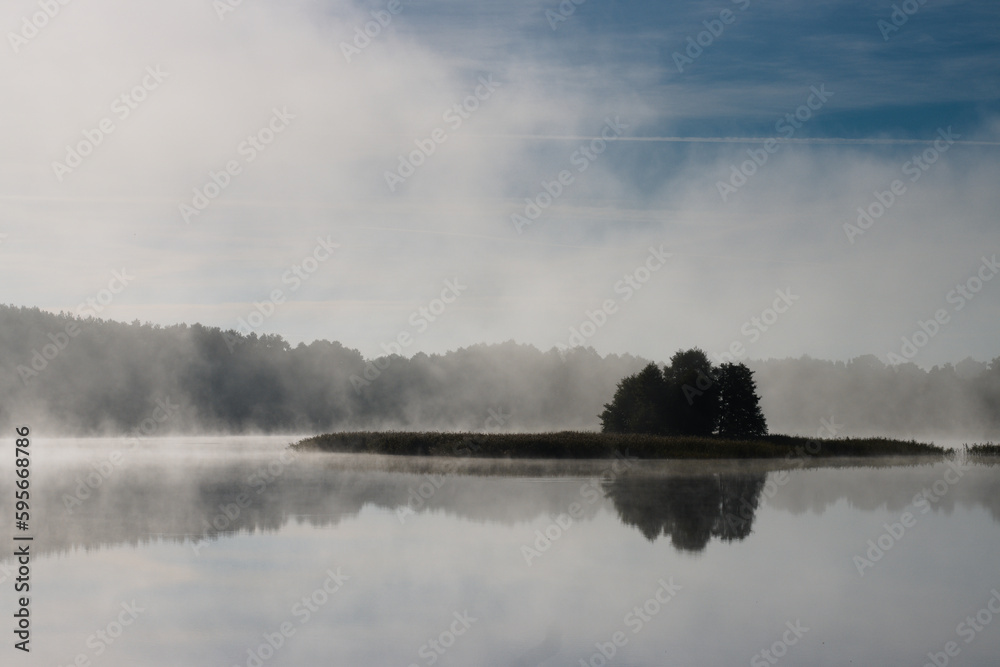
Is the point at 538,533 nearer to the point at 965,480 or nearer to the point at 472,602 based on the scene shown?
the point at 472,602

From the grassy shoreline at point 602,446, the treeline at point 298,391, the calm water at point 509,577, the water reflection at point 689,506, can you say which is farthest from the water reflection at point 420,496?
the treeline at point 298,391

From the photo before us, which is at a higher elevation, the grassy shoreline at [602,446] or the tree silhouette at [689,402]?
the tree silhouette at [689,402]

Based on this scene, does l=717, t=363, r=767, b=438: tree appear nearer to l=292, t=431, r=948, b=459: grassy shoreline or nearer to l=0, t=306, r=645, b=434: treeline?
l=292, t=431, r=948, b=459: grassy shoreline

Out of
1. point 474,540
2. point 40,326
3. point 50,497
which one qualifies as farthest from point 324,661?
point 40,326

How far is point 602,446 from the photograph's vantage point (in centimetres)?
4125

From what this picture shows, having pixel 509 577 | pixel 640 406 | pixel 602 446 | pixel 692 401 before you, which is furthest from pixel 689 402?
pixel 509 577

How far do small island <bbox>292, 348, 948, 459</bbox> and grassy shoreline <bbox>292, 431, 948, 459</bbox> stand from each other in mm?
44

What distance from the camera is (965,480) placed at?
30797mm

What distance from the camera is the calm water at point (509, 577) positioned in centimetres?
1017

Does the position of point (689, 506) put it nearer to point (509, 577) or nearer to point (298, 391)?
point (509, 577)

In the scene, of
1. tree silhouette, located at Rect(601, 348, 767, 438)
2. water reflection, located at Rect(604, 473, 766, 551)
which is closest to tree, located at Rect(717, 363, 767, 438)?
tree silhouette, located at Rect(601, 348, 767, 438)

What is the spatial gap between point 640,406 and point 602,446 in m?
5.56

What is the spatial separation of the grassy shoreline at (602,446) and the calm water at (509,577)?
51.2 ft

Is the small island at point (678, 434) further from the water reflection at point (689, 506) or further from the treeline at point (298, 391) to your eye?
the treeline at point (298, 391)
